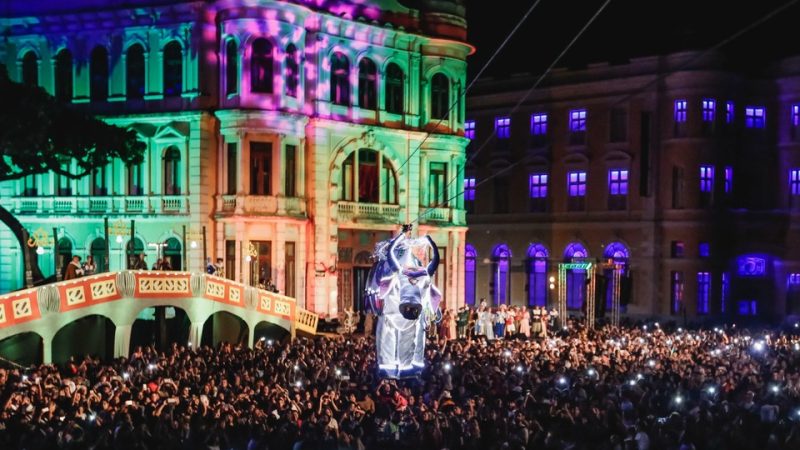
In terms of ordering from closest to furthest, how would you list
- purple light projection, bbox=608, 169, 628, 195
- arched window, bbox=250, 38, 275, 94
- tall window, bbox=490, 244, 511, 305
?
arched window, bbox=250, 38, 275, 94, purple light projection, bbox=608, 169, 628, 195, tall window, bbox=490, 244, 511, 305

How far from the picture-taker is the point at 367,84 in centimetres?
4562

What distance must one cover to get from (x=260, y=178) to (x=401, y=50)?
1009cm

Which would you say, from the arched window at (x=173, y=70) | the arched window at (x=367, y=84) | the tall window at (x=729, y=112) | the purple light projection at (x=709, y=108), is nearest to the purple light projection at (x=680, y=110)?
the purple light projection at (x=709, y=108)

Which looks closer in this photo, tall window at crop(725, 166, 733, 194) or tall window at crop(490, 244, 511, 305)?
tall window at crop(725, 166, 733, 194)

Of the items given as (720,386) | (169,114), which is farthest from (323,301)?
(720,386)

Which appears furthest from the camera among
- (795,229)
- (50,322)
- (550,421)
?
(795,229)

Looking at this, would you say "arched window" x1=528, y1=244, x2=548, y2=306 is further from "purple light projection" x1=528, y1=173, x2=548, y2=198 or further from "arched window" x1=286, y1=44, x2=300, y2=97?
"arched window" x1=286, y1=44, x2=300, y2=97

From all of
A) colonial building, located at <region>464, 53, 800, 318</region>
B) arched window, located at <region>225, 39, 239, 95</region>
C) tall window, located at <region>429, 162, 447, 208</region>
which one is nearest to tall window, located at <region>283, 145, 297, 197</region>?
arched window, located at <region>225, 39, 239, 95</region>

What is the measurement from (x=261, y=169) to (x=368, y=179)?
20.3 ft

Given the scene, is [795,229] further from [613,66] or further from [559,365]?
[559,365]

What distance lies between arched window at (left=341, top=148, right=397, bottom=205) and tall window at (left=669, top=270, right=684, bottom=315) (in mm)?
16275

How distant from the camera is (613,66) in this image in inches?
2110

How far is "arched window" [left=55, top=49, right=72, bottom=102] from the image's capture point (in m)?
43.0

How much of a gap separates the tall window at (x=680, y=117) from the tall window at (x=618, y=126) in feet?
9.69
